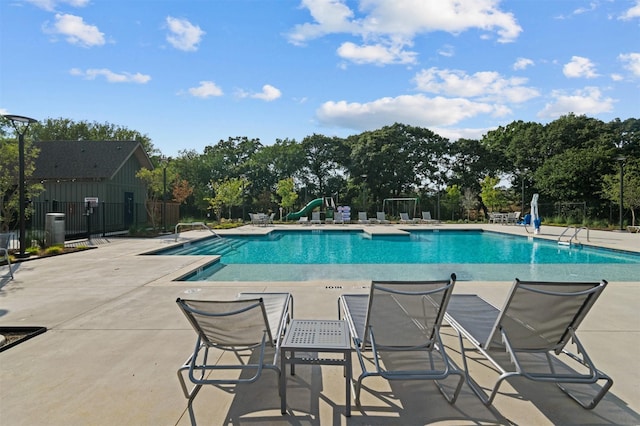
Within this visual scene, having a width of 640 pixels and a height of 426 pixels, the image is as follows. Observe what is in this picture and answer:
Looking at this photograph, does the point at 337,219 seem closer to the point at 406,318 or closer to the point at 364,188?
the point at 364,188

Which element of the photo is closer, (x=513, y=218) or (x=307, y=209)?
(x=513, y=218)

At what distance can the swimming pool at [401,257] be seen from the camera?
7.41 m

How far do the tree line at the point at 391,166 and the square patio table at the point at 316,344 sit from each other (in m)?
21.7

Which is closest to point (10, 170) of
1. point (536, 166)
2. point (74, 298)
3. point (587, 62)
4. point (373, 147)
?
point (74, 298)

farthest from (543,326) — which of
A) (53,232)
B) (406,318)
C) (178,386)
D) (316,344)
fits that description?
(53,232)

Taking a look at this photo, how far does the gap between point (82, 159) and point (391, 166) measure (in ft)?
63.2

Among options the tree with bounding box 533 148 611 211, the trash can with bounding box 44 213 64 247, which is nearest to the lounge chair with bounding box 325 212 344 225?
the tree with bounding box 533 148 611 211

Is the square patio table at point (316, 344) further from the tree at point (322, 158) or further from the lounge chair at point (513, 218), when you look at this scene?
the tree at point (322, 158)

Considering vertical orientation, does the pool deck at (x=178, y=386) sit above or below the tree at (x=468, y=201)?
below

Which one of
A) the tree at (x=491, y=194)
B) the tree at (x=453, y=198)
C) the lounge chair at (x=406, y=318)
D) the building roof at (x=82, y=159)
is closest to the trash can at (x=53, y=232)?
the building roof at (x=82, y=159)

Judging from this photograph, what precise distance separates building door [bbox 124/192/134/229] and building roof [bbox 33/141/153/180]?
1.97 metres

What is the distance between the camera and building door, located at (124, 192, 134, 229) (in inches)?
749

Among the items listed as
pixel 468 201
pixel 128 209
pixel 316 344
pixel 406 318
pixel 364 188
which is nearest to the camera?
pixel 316 344

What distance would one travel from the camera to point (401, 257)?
1052 centimetres
